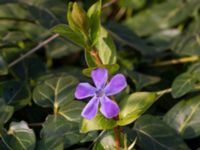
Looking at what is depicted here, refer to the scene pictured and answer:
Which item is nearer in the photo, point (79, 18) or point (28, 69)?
point (79, 18)

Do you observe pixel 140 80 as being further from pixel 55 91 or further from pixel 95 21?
pixel 95 21

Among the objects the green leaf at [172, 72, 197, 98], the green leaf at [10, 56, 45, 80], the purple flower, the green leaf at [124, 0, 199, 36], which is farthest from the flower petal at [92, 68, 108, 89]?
the green leaf at [124, 0, 199, 36]

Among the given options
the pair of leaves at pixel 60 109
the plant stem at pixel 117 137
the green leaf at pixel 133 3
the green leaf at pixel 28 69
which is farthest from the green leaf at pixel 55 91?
the green leaf at pixel 133 3

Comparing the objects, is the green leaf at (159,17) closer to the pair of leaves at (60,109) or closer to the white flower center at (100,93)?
the pair of leaves at (60,109)

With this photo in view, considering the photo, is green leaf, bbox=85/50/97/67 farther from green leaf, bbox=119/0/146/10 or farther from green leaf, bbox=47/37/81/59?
green leaf, bbox=119/0/146/10

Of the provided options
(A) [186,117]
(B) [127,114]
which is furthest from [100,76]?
(A) [186,117]

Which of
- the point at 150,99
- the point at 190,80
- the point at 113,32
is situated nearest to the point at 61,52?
the point at 113,32
